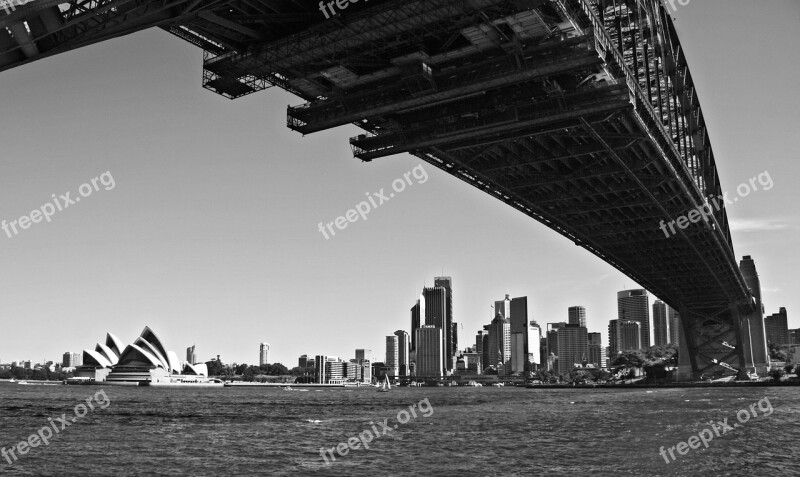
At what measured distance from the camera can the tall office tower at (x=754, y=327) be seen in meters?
118

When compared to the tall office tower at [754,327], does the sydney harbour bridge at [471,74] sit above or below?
above

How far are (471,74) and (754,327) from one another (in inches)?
4148

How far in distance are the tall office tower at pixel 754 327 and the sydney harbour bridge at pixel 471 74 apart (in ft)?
217

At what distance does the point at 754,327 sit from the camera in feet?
396

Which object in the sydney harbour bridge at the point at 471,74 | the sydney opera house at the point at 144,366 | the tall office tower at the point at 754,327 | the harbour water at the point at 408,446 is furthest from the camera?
the sydney opera house at the point at 144,366

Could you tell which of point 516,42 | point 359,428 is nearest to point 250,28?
point 516,42

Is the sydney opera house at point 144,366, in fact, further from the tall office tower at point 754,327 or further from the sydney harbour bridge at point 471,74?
the sydney harbour bridge at point 471,74

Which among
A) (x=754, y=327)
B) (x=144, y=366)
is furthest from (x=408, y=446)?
(x=144, y=366)

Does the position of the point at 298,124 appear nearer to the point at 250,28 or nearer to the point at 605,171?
the point at 250,28

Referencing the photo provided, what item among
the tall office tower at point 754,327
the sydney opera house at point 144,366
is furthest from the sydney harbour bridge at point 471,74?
the sydney opera house at point 144,366

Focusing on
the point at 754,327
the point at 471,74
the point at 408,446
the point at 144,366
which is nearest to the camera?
the point at 408,446

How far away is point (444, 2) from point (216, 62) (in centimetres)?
1082

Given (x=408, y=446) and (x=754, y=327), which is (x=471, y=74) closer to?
(x=408, y=446)

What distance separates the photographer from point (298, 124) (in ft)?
122
